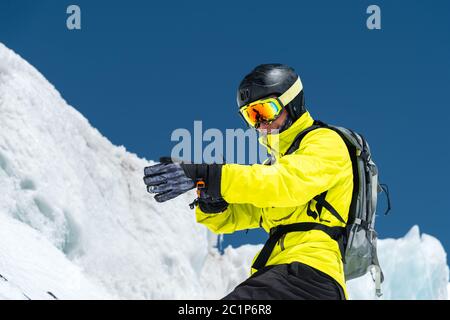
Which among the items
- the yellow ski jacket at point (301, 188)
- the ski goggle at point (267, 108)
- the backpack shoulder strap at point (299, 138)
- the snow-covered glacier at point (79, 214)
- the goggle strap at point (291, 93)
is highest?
the snow-covered glacier at point (79, 214)

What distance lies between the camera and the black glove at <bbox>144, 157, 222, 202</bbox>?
3.24 metres

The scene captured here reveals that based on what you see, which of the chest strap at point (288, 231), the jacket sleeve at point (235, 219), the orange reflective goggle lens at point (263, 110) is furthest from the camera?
the jacket sleeve at point (235, 219)

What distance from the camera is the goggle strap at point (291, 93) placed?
12.9ft

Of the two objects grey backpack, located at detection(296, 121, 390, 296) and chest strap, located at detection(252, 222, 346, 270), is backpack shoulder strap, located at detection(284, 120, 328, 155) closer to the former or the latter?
grey backpack, located at detection(296, 121, 390, 296)

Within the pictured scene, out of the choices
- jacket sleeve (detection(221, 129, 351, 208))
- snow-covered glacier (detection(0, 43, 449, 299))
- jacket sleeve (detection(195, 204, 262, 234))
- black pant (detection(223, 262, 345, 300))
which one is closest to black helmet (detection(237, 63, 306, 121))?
jacket sleeve (detection(221, 129, 351, 208))

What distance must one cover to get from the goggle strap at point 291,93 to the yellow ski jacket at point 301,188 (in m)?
0.16

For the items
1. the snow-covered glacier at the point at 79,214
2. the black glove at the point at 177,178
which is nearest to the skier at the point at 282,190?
the black glove at the point at 177,178

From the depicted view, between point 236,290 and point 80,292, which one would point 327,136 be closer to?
point 236,290

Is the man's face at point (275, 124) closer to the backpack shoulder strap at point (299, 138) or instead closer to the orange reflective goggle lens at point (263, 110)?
the orange reflective goggle lens at point (263, 110)

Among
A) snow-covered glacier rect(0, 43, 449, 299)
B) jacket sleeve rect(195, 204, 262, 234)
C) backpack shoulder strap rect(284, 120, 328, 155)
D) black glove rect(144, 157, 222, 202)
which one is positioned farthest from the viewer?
snow-covered glacier rect(0, 43, 449, 299)

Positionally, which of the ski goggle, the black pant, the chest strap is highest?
the ski goggle

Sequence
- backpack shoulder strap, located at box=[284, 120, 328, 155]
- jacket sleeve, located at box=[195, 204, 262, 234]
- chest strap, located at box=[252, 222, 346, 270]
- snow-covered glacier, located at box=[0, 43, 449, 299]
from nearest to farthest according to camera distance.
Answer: chest strap, located at box=[252, 222, 346, 270] → backpack shoulder strap, located at box=[284, 120, 328, 155] → jacket sleeve, located at box=[195, 204, 262, 234] → snow-covered glacier, located at box=[0, 43, 449, 299]

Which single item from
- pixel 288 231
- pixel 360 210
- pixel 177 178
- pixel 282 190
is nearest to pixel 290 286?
pixel 288 231
